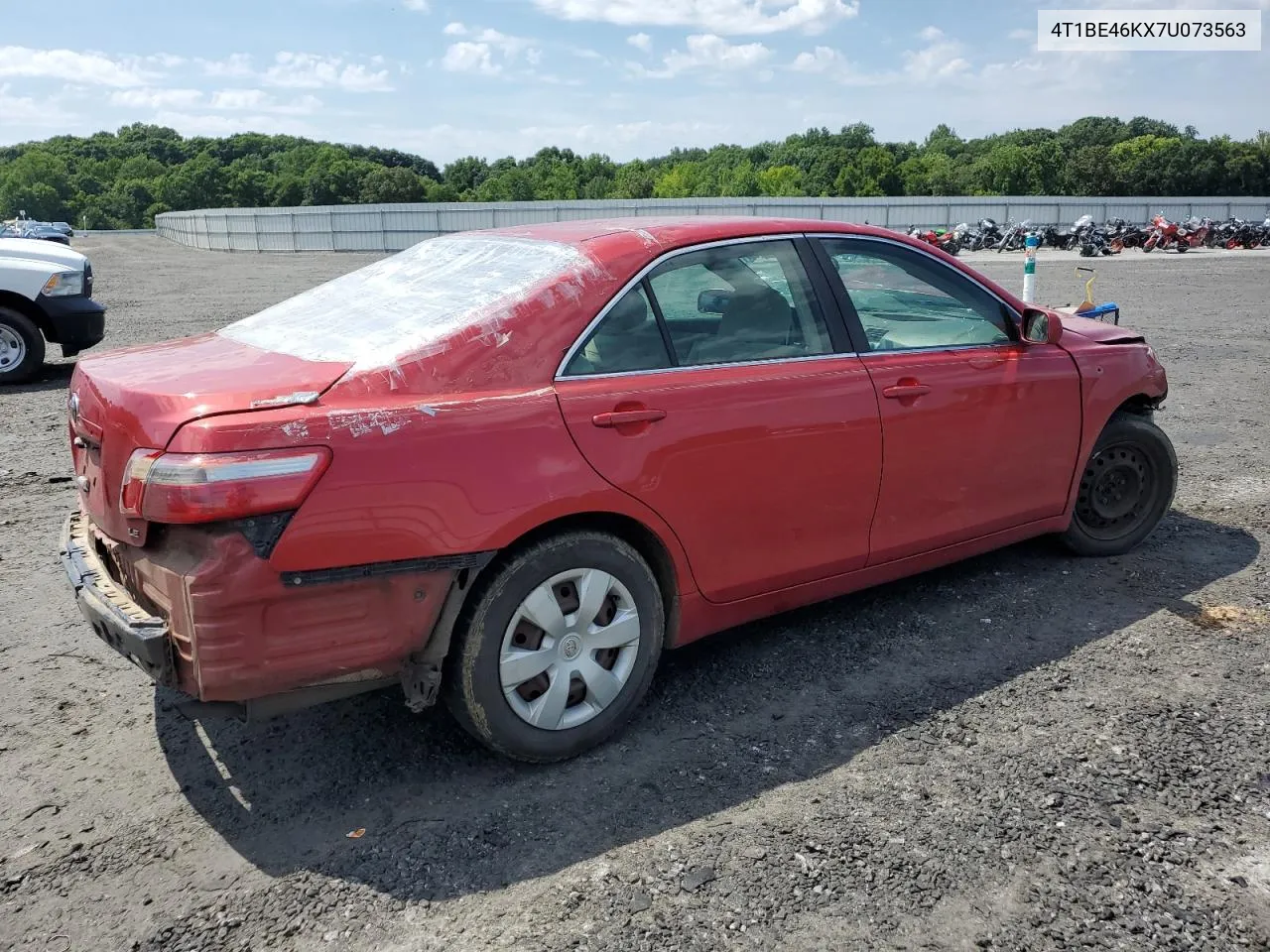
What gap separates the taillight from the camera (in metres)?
2.71

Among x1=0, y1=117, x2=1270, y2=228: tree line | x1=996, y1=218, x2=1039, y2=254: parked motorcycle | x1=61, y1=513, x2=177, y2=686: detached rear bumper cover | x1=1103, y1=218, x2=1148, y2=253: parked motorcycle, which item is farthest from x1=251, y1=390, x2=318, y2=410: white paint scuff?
x1=0, y1=117, x2=1270, y2=228: tree line

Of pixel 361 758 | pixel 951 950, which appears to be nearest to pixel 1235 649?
pixel 951 950

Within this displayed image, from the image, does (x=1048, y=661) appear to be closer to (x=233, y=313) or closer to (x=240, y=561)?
(x=240, y=561)

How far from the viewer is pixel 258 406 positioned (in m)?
2.85

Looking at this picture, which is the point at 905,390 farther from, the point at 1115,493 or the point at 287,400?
the point at 287,400

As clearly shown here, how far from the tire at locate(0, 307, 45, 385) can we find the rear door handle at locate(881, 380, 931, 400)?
9341 millimetres

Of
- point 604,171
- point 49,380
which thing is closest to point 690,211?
point 49,380

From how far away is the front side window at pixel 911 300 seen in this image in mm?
4078

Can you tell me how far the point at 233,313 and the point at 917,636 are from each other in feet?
48.9

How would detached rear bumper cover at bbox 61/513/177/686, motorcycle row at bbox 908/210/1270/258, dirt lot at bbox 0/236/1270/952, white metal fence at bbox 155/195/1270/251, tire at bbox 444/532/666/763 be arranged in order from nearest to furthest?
1. dirt lot at bbox 0/236/1270/952
2. detached rear bumper cover at bbox 61/513/177/686
3. tire at bbox 444/532/666/763
4. motorcycle row at bbox 908/210/1270/258
5. white metal fence at bbox 155/195/1270/251

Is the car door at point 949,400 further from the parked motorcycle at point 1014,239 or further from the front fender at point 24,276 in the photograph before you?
the parked motorcycle at point 1014,239

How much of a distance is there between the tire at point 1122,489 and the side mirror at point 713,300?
2170 mm

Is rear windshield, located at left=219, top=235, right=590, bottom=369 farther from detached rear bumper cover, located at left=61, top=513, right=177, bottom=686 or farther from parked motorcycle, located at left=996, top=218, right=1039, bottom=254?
parked motorcycle, located at left=996, top=218, right=1039, bottom=254

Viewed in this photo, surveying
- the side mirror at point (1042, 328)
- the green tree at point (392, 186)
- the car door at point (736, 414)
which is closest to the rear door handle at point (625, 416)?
the car door at point (736, 414)
